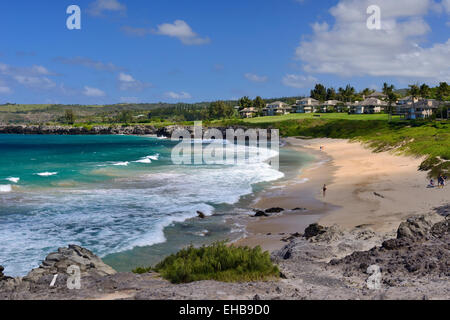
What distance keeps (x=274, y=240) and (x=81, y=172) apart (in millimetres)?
36496

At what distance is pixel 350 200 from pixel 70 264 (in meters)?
21.1

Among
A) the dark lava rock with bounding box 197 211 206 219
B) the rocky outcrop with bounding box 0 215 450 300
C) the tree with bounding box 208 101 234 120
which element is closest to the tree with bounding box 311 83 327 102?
the tree with bounding box 208 101 234 120

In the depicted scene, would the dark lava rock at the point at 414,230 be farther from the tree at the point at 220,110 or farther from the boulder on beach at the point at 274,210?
the tree at the point at 220,110

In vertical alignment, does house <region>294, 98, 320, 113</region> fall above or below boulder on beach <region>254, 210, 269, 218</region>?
above

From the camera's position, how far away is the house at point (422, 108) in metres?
102

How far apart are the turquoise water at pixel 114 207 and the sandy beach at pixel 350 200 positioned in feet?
9.75

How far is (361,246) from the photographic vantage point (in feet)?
54.1

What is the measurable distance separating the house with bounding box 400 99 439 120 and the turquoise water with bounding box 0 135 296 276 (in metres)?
71.4

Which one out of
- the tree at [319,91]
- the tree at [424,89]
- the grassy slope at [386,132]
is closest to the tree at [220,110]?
the grassy slope at [386,132]

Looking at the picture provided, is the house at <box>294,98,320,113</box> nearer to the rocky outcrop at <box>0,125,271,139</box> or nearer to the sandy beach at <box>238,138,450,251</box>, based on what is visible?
the rocky outcrop at <box>0,125,271,139</box>

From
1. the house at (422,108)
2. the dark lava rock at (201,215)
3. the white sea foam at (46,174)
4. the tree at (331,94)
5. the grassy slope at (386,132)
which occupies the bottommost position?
the dark lava rock at (201,215)

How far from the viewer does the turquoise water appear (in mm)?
21047

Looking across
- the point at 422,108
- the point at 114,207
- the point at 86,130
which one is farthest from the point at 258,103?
the point at 114,207
